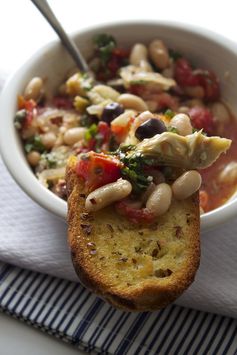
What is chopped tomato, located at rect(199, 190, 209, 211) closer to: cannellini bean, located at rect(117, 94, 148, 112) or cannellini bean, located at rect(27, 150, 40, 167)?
cannellini bean, located at rect(117, 94, 148, 112)

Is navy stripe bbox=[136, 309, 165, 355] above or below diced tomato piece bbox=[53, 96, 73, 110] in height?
below

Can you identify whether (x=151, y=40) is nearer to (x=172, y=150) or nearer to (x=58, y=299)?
(x=172, y=150)

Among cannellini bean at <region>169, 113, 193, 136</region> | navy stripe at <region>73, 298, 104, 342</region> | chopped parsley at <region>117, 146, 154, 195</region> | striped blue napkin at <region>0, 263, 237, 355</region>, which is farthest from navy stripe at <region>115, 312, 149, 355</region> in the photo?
cannellini bean at <region>169, 113, 193, 136</region>

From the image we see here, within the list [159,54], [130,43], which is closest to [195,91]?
[159,54]

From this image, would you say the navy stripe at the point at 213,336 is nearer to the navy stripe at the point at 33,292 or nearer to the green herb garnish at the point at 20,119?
the navy stripe at the point at 33,292

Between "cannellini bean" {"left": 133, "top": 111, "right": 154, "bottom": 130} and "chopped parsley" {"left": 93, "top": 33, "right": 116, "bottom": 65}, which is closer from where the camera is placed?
"cannellini bean" {"left": 133, "top": 111, "right": 154, "bottom": 130}

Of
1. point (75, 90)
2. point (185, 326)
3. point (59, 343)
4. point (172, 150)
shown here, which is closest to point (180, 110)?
point (75, 90)

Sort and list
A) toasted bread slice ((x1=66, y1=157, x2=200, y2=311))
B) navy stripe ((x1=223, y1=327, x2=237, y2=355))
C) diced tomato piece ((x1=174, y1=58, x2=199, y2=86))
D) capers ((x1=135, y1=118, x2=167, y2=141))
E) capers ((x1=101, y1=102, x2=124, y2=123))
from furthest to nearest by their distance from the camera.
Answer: diced tomato piece ((x1=174, y1=58, x2=199, y2=86)) → capers ((x1=101, y1=102, x2=124, y2=123)) → navy stripe ((x1=223, y1=327, x2=237, y2=355)) → capers ((x1=135, y1=118, x2=167, y2=141)) → toasted bread slice ((x1=66, y1=157, x2=200, y2=311))

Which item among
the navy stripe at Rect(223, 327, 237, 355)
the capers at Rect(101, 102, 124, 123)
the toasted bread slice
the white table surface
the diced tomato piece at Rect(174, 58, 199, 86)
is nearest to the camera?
the toasted bread slice
